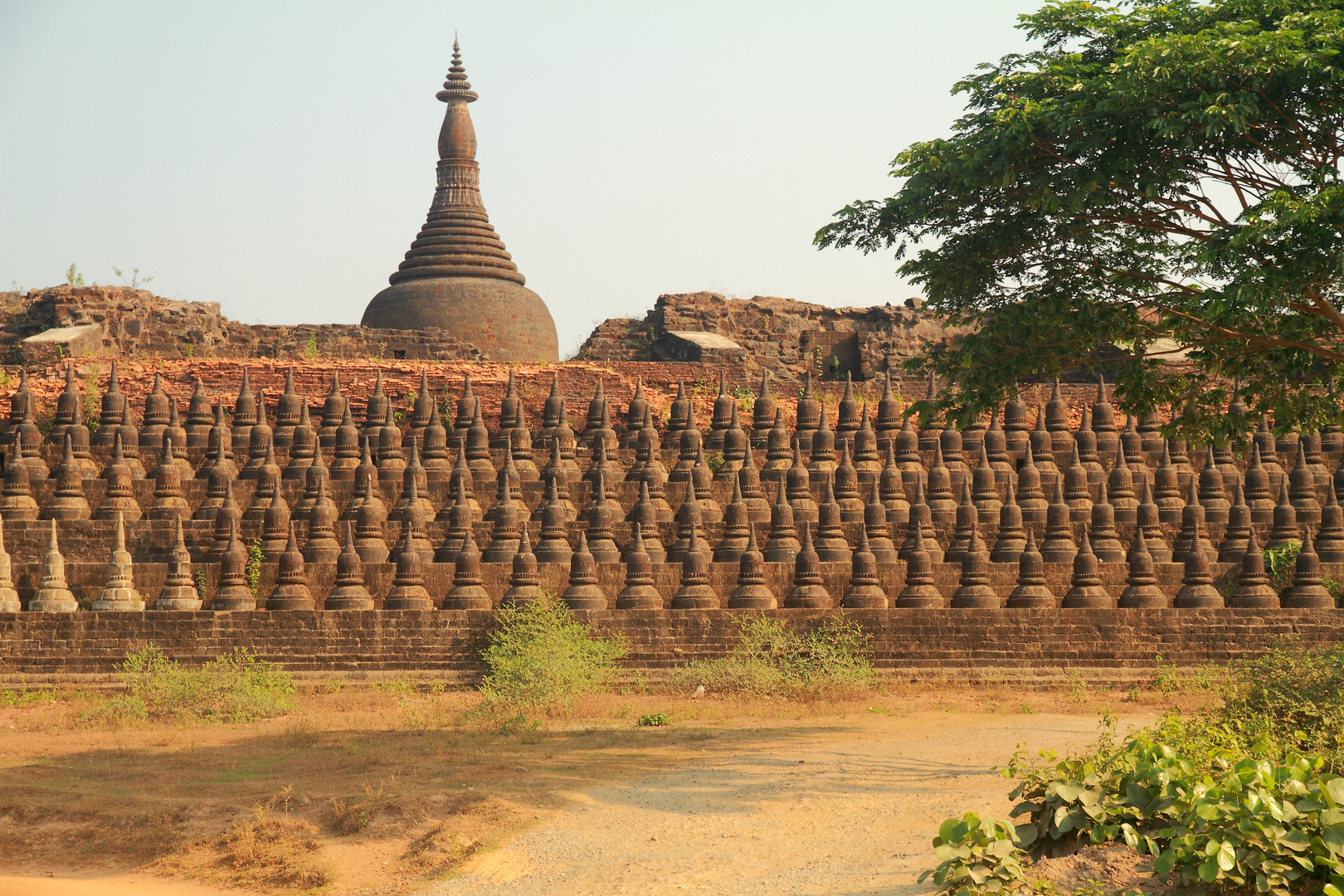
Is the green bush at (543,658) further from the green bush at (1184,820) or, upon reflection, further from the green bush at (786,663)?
the green bush at (1184,820)

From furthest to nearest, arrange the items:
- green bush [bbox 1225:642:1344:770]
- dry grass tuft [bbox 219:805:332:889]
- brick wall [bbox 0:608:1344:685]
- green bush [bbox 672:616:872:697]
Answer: brick wall [bbox 0:608:1344:685] → green bush [bbox 672:616:872:697] → green bush [bbox 1225:642:1344:770] → dry grass tuft [bbox 219:805:332:889]

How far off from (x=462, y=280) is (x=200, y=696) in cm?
1389

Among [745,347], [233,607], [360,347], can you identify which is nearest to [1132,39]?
[233,607]

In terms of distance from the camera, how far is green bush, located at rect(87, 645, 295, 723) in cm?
1307

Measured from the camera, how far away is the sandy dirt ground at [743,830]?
7.34 m

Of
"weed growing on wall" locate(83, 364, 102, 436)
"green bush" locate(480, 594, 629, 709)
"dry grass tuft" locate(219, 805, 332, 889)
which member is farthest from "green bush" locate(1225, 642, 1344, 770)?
"weed growing on wall" locate(83, 364, 102, 436)

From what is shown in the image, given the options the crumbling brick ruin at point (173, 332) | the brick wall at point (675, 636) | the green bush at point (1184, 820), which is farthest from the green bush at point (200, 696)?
the crumbling brick ruin at point (173, 332)

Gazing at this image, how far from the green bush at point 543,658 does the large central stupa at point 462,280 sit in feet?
34.3

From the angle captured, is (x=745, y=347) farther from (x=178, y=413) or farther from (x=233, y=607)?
(x=233, y=607)

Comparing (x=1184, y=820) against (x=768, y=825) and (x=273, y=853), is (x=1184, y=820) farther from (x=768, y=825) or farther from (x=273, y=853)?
(x=273, y=853)

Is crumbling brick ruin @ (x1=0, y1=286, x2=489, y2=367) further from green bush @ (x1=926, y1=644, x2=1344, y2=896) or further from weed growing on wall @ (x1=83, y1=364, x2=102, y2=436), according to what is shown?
green bush @ (x1=926, y1=644, x2=1344, y2=896)

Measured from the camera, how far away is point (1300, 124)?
995 centimetres

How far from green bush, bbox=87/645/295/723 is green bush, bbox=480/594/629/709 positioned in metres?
2.09

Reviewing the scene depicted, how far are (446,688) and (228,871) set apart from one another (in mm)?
6457
